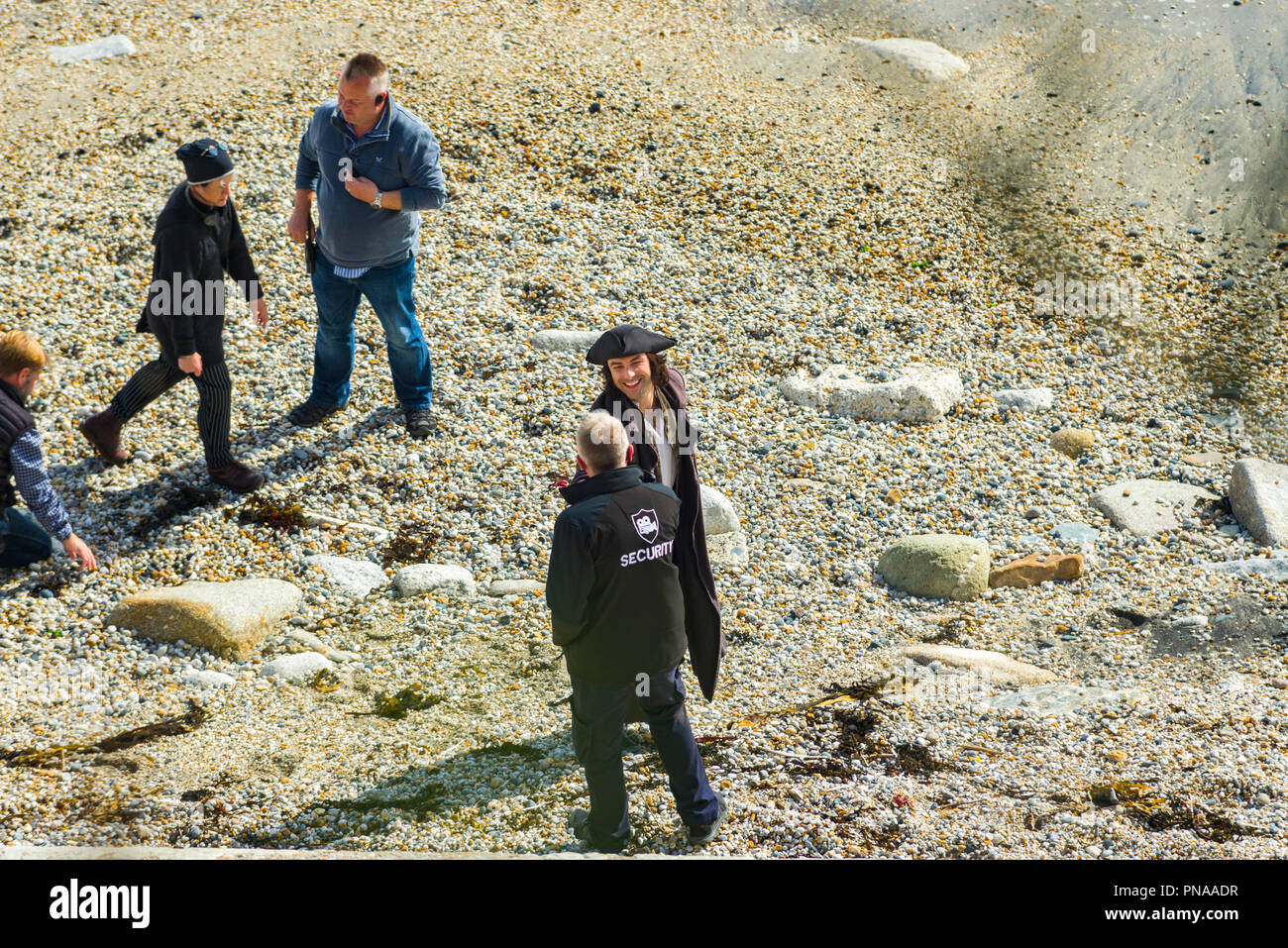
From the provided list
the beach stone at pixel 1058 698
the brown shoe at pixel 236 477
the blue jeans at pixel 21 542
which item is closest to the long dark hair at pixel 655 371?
the beach stone at pixel 1058 698

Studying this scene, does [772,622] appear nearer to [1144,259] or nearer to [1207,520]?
[1207,520]

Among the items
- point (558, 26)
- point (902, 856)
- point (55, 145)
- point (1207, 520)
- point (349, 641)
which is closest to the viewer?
point (902, 856)

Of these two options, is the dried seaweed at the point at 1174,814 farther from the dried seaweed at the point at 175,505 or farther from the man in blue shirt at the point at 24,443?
the dried seaweed at the point at 175,505

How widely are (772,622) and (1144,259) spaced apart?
25.0ft

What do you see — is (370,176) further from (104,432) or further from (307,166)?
(104,432)

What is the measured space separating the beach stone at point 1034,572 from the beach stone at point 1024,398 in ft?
7.73

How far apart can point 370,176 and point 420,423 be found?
192 cm

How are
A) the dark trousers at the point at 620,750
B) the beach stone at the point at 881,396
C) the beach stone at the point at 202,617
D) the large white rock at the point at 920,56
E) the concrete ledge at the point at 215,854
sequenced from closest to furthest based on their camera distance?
the concrete ledge at the point at 215,854 < the dark trousers at the point at 620,750 < the beach stone at the point at 202,617 < the beach stone at the point at 881,396 < the large white rock at the point at 920,56

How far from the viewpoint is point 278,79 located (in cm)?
1284

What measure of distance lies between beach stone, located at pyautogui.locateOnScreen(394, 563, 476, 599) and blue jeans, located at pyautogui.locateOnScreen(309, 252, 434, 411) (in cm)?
175

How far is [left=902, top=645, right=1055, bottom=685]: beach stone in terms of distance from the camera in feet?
20.0

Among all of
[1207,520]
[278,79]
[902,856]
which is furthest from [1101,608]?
[278,79]

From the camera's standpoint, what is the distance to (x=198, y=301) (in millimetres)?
6684

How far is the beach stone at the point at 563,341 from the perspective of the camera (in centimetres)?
939
